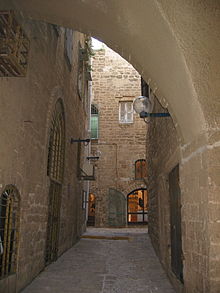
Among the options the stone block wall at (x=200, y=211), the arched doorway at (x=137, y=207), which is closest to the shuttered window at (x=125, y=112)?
the arched doorway at (x=137, y=207)

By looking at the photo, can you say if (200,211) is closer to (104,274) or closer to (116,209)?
(104,274)

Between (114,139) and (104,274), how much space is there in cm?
1202

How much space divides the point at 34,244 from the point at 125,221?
11342 millimetres

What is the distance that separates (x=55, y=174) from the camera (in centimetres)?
675

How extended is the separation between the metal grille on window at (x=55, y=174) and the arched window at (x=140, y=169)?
9.48 m

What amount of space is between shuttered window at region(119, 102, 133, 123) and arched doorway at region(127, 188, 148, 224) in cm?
A: 420

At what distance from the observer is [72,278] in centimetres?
484

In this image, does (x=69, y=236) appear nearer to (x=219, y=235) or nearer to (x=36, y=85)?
(x=36, y=85)

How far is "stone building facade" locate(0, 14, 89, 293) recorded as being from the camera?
3.83 metres

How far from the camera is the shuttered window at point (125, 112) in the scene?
17.0 meters

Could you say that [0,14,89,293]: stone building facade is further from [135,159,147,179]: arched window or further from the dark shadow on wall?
[135,159,147,179]: arched window

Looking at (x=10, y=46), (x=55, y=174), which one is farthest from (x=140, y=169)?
(x=10, y=46)

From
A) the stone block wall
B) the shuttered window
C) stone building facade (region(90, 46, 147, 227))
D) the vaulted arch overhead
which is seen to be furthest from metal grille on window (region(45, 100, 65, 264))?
the shuttered window

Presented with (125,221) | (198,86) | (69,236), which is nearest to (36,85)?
(198,86)
